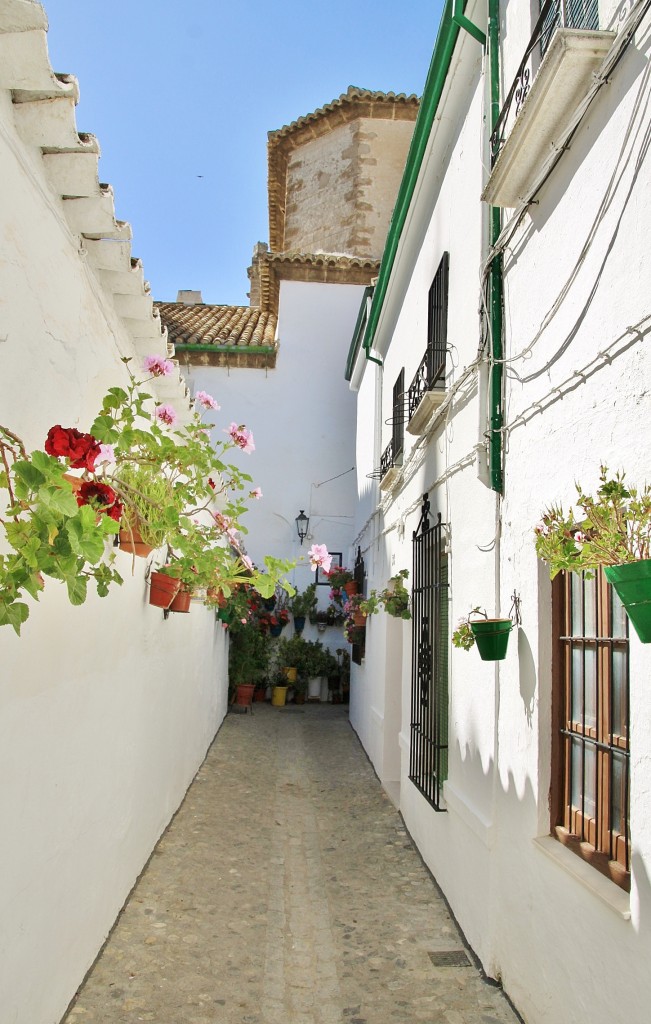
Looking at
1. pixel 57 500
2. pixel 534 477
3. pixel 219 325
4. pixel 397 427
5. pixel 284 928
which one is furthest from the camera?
pixel 219 325

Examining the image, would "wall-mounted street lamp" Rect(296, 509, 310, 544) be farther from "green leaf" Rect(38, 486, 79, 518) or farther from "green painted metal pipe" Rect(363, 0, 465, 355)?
"green leaf" Rect(38, 486, 79, 518)

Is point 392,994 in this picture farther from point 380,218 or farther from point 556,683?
point 380,218

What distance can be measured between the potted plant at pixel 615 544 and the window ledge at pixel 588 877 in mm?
1043

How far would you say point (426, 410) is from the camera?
18.1ft

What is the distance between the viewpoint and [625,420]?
A: 2551mm

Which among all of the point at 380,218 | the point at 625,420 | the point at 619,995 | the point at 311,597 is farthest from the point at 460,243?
the point at 380,218

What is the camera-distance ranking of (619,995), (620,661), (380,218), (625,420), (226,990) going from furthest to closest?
(380,218) → (226,990) → (620,661) → (625,420) → (619,995)

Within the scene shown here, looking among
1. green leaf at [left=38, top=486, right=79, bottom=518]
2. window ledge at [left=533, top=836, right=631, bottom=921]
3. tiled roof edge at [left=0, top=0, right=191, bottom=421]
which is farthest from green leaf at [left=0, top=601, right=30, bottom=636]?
window ledge at [left=533, top=836, right=631, bottom=921]

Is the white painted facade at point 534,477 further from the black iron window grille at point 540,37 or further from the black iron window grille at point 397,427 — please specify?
the black iron window grille at point 397,427

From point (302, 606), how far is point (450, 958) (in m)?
9.89

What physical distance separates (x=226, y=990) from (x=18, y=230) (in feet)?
11.0

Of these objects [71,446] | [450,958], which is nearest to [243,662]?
[450,958]

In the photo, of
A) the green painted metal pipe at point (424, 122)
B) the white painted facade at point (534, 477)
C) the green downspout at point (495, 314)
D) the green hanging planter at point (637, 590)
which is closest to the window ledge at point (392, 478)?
the white painted facade at point (534, 477)

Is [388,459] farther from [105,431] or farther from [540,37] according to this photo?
[105,431]
